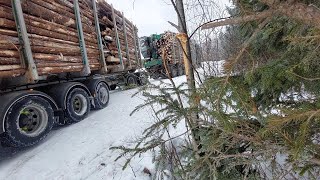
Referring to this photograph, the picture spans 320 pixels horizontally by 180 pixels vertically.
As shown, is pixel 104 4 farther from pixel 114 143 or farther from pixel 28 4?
pixel 114 143

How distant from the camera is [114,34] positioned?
850 centimetres

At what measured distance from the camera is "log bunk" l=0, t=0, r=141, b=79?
161 inches

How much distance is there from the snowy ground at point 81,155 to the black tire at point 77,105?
0.55 feet

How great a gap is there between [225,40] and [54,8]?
363 centimetres

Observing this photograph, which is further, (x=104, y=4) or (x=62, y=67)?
(x=104, y=4)

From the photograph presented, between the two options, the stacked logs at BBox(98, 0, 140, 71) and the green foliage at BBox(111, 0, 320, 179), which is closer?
the green foliage at BBox(111, 0, 320, 179)

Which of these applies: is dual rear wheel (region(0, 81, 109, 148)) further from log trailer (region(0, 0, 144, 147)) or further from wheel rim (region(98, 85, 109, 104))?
wheel rim (region(98, 85, 109, 104))

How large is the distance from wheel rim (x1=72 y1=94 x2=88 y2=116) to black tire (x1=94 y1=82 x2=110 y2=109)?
0.63m

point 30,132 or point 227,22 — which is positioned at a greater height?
point 227,22

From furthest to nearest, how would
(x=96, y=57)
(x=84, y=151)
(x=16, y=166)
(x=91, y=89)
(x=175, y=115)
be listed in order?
1. (x=96, y=57)
2. (x=91, y=89)
3. (x=84, y=151)
4. (x=16, y=166)
5. (x=175, y=115)

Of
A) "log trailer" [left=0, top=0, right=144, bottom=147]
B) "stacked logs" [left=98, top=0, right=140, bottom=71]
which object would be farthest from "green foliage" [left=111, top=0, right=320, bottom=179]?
"stacked logs" [left=98, top=0, right=140, bottom=71]

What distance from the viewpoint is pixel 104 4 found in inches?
318

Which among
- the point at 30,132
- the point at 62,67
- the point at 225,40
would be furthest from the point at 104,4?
the point at 30,132

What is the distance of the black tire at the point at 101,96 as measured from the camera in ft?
21.2
